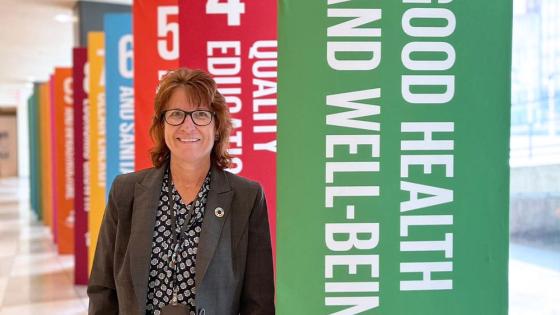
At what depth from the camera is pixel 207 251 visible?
164 cm

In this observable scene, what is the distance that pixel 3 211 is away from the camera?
13547mm

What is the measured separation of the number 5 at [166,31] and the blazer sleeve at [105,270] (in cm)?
196

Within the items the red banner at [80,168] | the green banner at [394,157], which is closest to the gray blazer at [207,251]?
the green banner at [394,157]

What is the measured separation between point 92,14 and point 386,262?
6.45 meters

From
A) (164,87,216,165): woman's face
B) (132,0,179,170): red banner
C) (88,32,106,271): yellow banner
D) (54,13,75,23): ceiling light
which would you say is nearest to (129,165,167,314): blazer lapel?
(164,87,216,165): woman's face

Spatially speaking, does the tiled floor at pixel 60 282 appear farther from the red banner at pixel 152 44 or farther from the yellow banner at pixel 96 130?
the red banner at pixel 152 44

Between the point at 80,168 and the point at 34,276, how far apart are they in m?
1.45

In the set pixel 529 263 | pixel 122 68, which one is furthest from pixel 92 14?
pixel 529 263

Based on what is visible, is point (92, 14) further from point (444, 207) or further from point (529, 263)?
point (444, 207)

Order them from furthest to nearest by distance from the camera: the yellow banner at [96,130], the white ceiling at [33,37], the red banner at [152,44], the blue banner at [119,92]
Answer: the white ceiling at [33,37] < the yellow banner at [96,130] < the blue banner at [119,92] < the red banner at [152,44]

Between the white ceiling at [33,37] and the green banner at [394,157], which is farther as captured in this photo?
the white ceiling at [33,37]

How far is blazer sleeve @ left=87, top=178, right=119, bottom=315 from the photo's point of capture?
1.74 metres

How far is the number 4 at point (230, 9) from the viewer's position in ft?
9.20

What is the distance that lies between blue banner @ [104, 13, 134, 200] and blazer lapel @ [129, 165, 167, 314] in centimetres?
302
